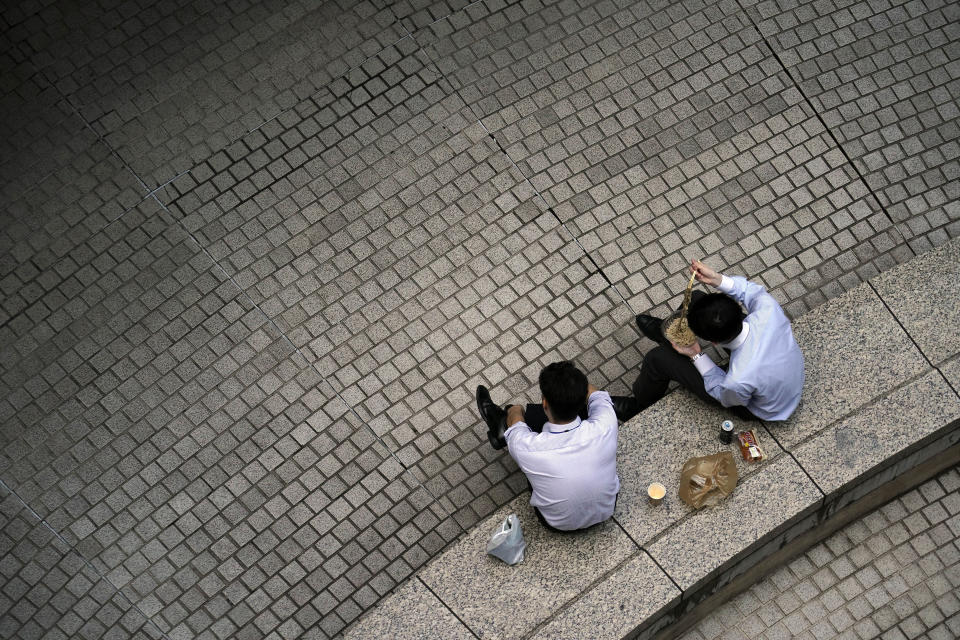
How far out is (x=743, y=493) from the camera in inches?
211

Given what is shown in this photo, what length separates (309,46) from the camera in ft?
22.8

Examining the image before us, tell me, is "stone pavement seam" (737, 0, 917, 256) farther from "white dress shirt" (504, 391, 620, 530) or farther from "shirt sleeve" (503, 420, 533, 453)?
"shirt sleeve" (503, 420, 533, 453)

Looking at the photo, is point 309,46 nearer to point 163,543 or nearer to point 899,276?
point 163,543

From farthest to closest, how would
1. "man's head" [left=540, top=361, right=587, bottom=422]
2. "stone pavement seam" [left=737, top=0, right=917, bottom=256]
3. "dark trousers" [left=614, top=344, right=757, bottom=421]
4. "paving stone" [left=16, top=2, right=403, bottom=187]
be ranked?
"paving stone" [left=16, top=2, right=403, bottom=187]
"stone pavement seam" [left=737, top=0, right=917, bottom=256]
"dark trousers" [left=614, top=344, right=757, bottom=421]
"man's head" [left=540, top=361, right=587, bottom=422]

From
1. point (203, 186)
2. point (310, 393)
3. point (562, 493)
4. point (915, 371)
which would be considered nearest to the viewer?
point (562, 493)

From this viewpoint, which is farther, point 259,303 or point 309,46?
point 309,46

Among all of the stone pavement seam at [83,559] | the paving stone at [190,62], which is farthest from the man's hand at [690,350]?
the stone pavement seam at [83,559]

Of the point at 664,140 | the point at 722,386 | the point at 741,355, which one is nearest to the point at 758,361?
the point at 741,355

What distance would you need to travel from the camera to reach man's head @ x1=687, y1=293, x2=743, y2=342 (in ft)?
15.7

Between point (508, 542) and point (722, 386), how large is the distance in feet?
5.58

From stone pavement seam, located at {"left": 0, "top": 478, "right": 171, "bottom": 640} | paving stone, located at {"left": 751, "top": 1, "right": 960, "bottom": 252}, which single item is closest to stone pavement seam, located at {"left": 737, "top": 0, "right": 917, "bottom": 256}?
paving stone, located at {"left": 751, "top": 1, "right": 960, "bottom": 252}

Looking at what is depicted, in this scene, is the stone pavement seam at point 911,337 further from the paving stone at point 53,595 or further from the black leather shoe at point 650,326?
the paving stone at point 53,595

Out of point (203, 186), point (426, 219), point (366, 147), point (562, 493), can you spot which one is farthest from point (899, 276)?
point (203, 186)

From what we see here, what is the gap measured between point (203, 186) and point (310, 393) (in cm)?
199
